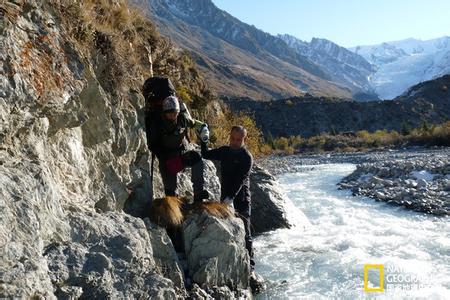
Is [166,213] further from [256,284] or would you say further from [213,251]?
[256,284]

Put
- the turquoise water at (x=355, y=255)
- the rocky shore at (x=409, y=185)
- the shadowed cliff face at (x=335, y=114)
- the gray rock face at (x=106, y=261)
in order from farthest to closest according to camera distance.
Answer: the shadowed cliff face at (x=335, y=114)
the rocky shore at (x=409, y=185)
the turquoise water at (x=355, y=255)
the gray rock face at (x=106, y=261)

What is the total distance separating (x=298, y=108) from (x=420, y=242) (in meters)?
93.2

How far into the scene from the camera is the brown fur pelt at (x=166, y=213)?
7507mm

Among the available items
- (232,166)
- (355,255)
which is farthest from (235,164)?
(355,255)

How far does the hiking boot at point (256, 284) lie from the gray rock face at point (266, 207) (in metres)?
4.45

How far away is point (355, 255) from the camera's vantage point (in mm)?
10758

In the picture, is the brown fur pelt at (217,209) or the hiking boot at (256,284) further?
the hiking boot at (256,284)

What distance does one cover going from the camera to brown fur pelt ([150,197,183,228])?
7.51 meters

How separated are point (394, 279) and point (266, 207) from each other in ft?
16.8

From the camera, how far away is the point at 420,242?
12141mm

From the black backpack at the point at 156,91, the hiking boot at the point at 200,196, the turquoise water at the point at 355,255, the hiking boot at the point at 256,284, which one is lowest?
the hiking boot at the point at 256,284

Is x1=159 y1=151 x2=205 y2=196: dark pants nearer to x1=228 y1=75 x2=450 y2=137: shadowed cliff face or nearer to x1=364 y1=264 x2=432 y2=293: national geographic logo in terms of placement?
x1=364 y1=264 x2=432 y2=293: national geographic logo

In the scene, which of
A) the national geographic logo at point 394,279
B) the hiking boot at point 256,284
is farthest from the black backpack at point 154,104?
the national geographic logo at point 394,279

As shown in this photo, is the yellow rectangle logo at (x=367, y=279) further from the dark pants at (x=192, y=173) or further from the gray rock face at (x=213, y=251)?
the dark pants at (x=192, y=173)
